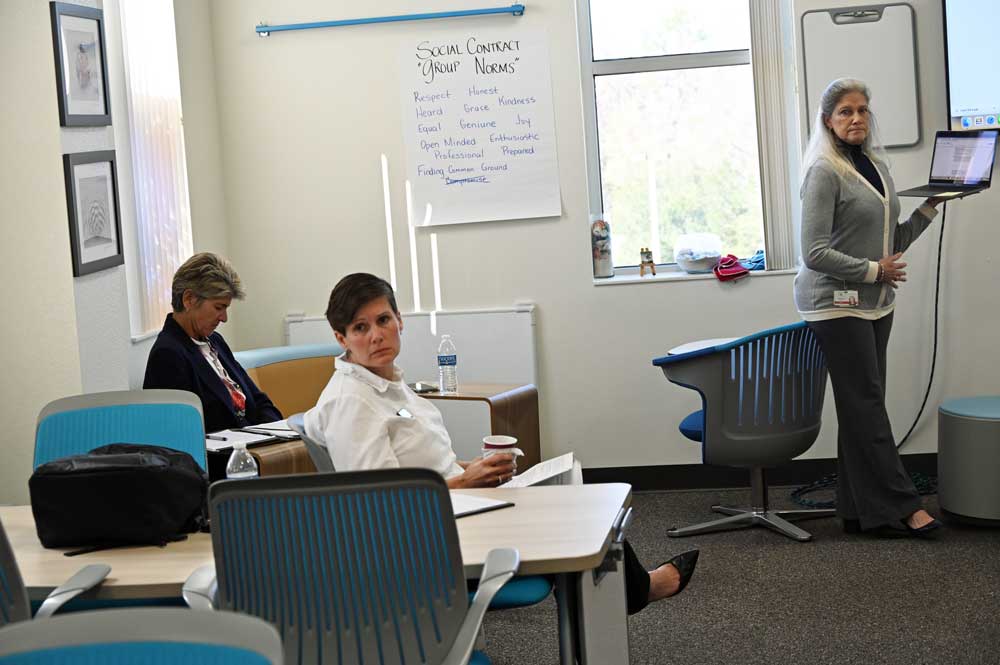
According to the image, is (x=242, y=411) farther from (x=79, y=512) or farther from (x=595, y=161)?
(x=595, y=161)

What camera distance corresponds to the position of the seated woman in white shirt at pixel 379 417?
2.93 metres

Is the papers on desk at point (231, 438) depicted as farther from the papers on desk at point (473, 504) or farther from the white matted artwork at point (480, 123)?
the white matted artwork at point (480, 123)

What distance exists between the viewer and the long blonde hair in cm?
438

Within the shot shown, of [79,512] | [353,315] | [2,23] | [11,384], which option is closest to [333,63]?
[2,23]

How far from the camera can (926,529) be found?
4.48m

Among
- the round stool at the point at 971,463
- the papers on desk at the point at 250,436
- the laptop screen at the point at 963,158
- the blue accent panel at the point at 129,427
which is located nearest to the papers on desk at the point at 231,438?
the papers on desk at the point at 250,436

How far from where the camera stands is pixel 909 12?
5266 millimetres

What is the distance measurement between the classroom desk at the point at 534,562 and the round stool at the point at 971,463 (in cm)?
251

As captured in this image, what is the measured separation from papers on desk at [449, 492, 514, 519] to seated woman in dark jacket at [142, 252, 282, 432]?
1.70 meters

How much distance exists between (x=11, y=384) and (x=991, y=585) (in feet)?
11.2

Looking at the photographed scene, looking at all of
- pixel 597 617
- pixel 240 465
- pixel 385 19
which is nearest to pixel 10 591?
pixel 240 465

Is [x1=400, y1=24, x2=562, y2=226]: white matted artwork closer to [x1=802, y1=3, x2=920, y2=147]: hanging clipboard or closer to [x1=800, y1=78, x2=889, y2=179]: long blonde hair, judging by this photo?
[x1=802, y1=3, x2=920, y2=147]: hanging clipboard

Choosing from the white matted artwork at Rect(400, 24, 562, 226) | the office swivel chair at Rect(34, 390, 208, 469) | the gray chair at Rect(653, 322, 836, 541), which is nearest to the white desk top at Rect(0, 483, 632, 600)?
the office swivel chair at Rect(34, 390, 208, 469)

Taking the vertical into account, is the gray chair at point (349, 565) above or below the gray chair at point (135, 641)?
below
